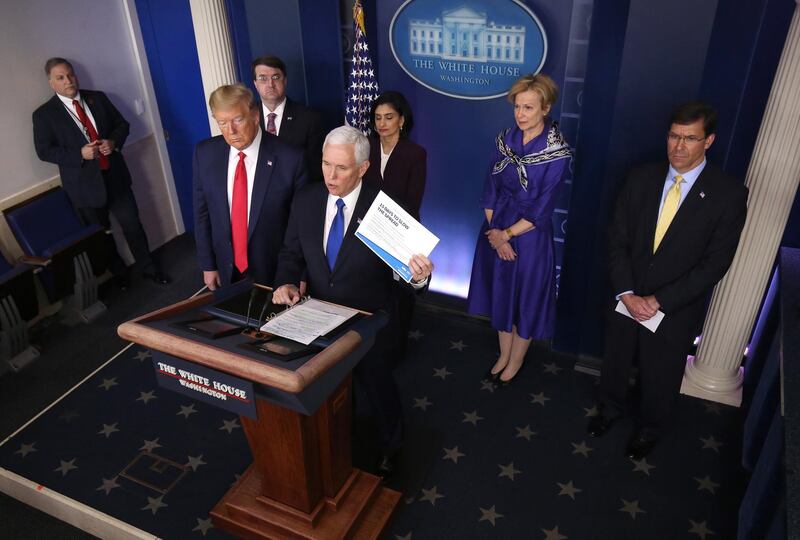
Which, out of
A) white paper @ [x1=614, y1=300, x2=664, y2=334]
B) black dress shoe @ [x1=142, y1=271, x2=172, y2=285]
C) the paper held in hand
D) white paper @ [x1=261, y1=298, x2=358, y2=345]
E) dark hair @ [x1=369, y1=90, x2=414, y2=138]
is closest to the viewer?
white paper @ [x1=261, y1=298, x2=358, y2=345]

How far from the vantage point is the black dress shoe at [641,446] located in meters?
3.37

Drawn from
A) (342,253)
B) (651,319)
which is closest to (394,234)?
(342,253)

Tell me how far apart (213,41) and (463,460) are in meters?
3.13

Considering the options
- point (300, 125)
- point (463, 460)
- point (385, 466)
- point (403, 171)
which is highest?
point (300, 125)

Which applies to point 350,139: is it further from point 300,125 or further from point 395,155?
point 300,125

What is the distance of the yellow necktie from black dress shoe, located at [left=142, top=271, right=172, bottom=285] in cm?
395

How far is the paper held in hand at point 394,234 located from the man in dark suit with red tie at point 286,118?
1.73 m

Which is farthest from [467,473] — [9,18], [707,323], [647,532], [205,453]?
[9,18]

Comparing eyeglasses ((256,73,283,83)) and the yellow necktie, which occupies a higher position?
eyeglasses ((256,73,283,83))

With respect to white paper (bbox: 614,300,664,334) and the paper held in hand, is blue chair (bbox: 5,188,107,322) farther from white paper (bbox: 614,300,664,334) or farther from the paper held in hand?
white paper (bbox: 614,300,664,334)

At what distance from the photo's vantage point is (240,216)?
10.9ft

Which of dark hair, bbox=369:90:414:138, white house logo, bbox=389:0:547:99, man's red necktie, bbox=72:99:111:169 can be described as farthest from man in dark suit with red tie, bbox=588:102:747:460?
man's red necktie, bbox=72:99:111:169

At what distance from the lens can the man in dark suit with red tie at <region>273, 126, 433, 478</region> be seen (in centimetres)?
255

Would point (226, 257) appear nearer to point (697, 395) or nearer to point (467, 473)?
point (467, 473)
